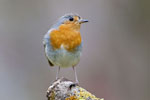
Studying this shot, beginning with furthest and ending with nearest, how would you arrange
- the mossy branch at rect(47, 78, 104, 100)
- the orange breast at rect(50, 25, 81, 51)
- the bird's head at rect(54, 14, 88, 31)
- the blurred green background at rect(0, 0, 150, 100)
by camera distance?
the blurred green background at rect(0, 0, 150, 100)
the bird's head at rect(54, 14, 88, 31)
the orange breast at rect(50, 25, 81, 51)
the mossy branch at rect(47, 78, 104, 100)

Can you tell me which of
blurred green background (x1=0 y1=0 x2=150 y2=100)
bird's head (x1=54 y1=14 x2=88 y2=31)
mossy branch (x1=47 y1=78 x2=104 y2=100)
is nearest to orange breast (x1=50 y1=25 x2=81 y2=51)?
bird's head (x1=54 y1=14 x2=88 y2=31)

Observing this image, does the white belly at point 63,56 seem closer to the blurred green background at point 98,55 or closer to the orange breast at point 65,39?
the orange breast at point 65,39

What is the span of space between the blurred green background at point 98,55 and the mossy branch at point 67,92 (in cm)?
437

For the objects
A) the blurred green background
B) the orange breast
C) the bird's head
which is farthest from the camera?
the blurred green background

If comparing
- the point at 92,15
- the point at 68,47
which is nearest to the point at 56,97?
the point at 68,47

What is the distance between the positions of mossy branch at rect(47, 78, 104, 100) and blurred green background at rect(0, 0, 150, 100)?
14.3 feet

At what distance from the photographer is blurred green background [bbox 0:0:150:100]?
8.16 meters

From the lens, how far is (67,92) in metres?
3.29

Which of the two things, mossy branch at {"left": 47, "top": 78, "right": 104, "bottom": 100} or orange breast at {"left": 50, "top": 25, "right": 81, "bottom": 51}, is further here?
orange breast at {"left": 50, "top": 25, "right": 81, "bottom": 51}

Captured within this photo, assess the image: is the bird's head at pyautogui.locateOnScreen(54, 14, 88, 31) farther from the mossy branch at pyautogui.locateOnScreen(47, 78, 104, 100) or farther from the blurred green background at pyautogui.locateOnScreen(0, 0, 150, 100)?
the blurred green background at pyautogui.locateOnScreen(0, 0, 150, 100)

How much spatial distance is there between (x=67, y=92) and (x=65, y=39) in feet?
4.96
